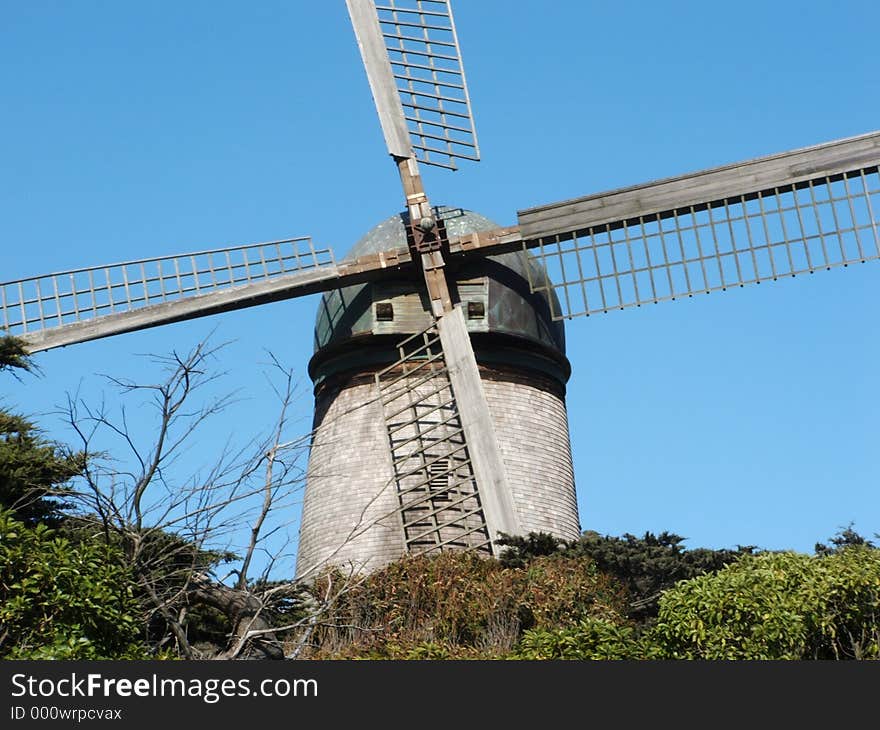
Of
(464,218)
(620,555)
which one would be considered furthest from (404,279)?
(620,555)

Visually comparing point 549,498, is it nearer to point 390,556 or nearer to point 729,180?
point 390,556

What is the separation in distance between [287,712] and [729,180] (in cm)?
1267

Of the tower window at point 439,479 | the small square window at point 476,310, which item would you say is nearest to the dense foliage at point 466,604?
→ the tower window at point 439,479

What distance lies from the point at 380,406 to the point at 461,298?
6.41ft

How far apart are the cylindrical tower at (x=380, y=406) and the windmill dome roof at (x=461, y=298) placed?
15mm

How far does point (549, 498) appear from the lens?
21094 millimetres

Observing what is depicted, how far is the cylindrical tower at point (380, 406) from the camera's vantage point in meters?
20.7

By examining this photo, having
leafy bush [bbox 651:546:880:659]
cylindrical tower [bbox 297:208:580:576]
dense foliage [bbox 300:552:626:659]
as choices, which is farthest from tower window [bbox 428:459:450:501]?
leafy bush [bbox 651:546:880:659]

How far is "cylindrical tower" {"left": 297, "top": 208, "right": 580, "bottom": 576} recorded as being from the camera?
20.7 m

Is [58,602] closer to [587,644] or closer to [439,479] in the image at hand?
[587,644]

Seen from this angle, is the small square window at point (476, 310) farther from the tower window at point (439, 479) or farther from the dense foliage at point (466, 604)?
the dense foliage at point (466, 604)

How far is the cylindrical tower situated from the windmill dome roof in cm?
1

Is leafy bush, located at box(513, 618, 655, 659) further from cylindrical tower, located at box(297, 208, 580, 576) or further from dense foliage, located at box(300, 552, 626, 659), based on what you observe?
cylindrical tower, located at box(297, 208, 580, 576)

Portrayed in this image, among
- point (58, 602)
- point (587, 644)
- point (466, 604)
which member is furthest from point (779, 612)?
point (58, 602)
